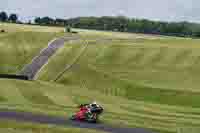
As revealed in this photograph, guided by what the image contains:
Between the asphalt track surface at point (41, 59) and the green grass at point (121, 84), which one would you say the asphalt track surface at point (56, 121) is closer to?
the green grass at point (121, 84)

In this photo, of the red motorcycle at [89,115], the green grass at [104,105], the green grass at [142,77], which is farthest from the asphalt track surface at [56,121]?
the green grass at [142,77]

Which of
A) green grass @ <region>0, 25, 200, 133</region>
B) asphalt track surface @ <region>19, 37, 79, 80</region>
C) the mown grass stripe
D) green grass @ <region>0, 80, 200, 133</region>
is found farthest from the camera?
asphalt track surface @ <region>19, 37, 79, 80</region>

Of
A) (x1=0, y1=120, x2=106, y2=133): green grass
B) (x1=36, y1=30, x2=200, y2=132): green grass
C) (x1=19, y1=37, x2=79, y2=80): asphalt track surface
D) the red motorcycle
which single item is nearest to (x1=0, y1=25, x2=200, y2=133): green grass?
(x1=36, y1=30, x2=200, y2=132): green grass

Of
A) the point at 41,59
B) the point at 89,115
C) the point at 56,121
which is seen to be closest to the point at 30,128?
the point at 56,121

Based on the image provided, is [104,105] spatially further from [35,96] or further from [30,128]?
[30,128]

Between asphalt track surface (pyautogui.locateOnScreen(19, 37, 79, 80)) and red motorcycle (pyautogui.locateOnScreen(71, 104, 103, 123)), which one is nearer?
red motorcycle (pyautogui.locateOnScreen(71, 104, 103, 123))

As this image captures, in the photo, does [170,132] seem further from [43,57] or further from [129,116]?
[43,57]

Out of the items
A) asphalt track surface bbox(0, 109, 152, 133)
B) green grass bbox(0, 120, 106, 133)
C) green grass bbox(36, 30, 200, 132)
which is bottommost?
green grass bbox(36, 30, 200, 132)

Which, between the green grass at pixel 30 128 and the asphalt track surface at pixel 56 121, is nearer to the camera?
the green grass at pixel 30 128

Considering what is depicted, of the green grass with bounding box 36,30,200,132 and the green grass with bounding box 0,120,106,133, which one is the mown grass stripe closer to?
the green grass with bounding box 36,30,200,132

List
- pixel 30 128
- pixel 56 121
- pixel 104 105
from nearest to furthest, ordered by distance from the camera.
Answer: pixel 30 128, pixel 56 121, pixel 104 105

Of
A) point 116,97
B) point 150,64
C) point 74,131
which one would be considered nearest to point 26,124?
point 74,131
